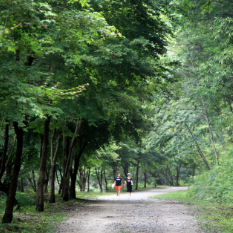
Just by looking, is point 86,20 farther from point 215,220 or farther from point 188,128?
point 188,128

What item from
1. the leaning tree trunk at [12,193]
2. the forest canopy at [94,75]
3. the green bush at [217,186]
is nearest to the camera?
the forest canopy at [94,75]

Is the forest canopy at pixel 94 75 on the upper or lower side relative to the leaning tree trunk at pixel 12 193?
upper

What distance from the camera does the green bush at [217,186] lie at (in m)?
13.9

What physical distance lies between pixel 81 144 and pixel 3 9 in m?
12.7

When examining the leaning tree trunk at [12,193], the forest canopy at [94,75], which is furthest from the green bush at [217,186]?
the leaning tree trunk at [12,193]

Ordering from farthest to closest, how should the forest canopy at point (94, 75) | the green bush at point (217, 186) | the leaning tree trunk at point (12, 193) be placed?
the green bush at point (217, 186), the leaning tree trunk at point (12, 193), the forest canopy at point (94, 75)

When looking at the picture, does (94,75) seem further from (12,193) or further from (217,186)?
(217,186)

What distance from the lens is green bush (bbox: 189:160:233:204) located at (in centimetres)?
1391

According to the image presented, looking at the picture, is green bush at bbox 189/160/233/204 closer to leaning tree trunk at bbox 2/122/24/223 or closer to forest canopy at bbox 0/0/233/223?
forest canopy at bbox 0/0/233/223

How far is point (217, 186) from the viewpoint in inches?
628

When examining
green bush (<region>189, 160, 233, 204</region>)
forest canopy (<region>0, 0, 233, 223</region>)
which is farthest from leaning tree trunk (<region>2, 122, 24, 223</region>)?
green bush (<region>189, 160, 233, 204</region>)

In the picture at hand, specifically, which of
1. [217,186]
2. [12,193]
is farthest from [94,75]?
[217,186]

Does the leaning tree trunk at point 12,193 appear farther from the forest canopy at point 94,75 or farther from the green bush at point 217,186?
the green bush at point 217,186

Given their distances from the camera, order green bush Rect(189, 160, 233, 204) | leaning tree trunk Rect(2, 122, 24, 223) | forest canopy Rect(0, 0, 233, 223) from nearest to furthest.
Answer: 1. forest canopy Rect(0, 0, 233, 223)
2. leaning tree trunk Rect(2, 122, 24, 223)
3. green bush Rect(189, 160, 233, 204)
